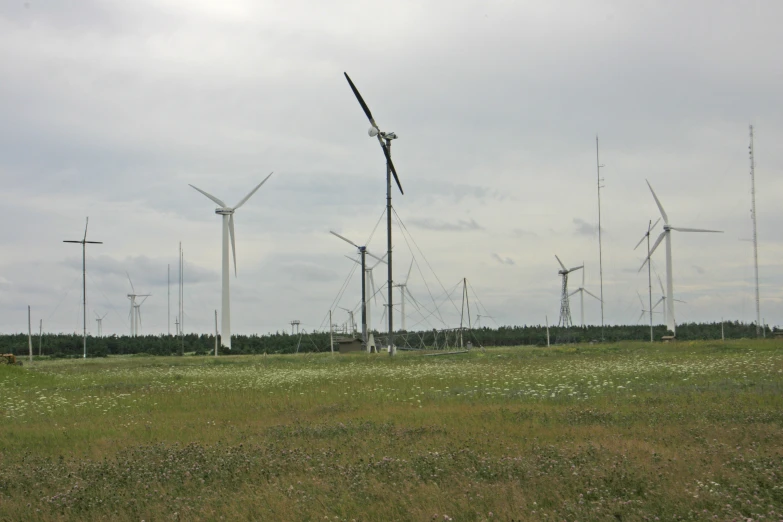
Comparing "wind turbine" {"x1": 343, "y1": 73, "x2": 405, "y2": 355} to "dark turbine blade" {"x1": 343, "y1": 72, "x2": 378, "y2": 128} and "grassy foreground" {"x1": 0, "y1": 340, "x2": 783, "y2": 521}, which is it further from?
"grassy foreground" {"x1": 0, "y1": 340, "x2": 783, "y2": 521}

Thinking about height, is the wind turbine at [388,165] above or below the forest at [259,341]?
above

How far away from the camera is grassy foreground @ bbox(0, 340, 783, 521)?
36.7ft

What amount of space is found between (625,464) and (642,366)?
21.2 meters

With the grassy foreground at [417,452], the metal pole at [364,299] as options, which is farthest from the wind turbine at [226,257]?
the grassy foreground at [417,452]

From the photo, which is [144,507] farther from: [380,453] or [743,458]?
[743,458]

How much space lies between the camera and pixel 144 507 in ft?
39.8

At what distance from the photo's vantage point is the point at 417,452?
1488 centimetres

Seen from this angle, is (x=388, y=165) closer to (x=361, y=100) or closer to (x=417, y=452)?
(x=361, y=100)

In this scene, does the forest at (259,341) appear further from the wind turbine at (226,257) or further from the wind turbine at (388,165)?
the wind turbine at (388,165)

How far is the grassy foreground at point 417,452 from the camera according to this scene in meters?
11.2

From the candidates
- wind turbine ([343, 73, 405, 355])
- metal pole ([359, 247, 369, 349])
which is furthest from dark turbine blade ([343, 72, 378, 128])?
metal pole ([359, 247, 369, 349])

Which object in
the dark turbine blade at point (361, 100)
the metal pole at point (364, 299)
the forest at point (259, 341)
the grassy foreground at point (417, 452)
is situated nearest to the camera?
the grassy foreground at point (417, 452)

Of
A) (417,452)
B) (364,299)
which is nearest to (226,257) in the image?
(364,299)

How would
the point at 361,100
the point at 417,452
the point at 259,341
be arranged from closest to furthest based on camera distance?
the point at 417,452 → the point at 361,100 → the point at 259,341
